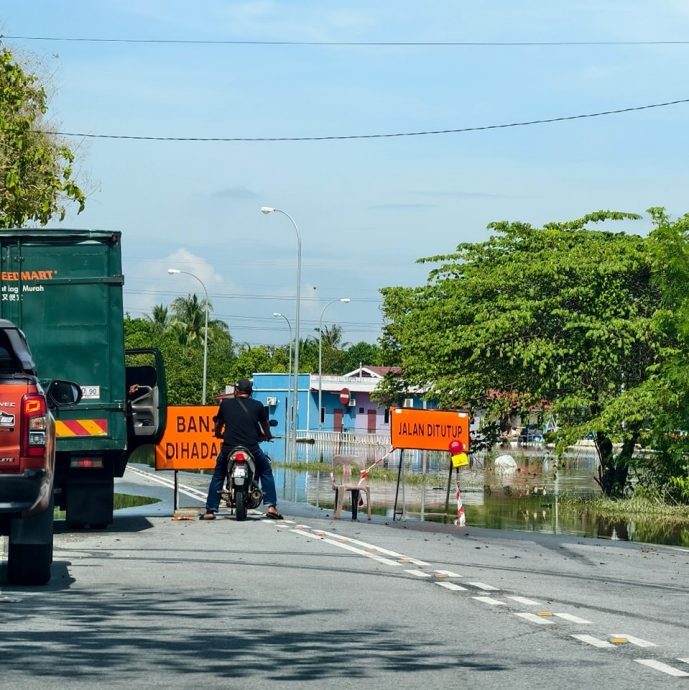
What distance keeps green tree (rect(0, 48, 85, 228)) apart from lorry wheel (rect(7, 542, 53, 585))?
A: 13.5 meters

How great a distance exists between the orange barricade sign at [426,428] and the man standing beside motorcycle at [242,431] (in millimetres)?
4414

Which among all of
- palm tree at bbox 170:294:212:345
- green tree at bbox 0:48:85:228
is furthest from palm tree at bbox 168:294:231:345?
green tree at bbox 0:48:85:228

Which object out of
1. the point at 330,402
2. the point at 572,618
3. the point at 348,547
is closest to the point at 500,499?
the point at 348,547

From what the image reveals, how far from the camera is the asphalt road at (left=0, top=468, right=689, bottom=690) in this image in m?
8.05

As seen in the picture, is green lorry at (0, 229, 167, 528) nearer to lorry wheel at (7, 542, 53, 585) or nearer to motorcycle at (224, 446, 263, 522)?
motorcycle at (224, 446, 263, 522)

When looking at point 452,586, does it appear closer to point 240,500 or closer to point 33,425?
point 33,425

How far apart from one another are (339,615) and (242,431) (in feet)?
29.9

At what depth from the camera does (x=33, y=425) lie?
1055 cm

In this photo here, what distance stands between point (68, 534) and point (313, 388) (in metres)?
84.5

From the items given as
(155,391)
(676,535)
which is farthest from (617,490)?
(155,391)

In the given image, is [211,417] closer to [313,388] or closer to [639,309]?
[639,309]

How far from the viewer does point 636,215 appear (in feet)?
119

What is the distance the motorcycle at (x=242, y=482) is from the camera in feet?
63.6

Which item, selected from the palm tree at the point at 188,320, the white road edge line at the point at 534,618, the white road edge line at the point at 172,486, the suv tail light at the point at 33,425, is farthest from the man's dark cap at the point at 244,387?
the palm tree at the point at 188,320
